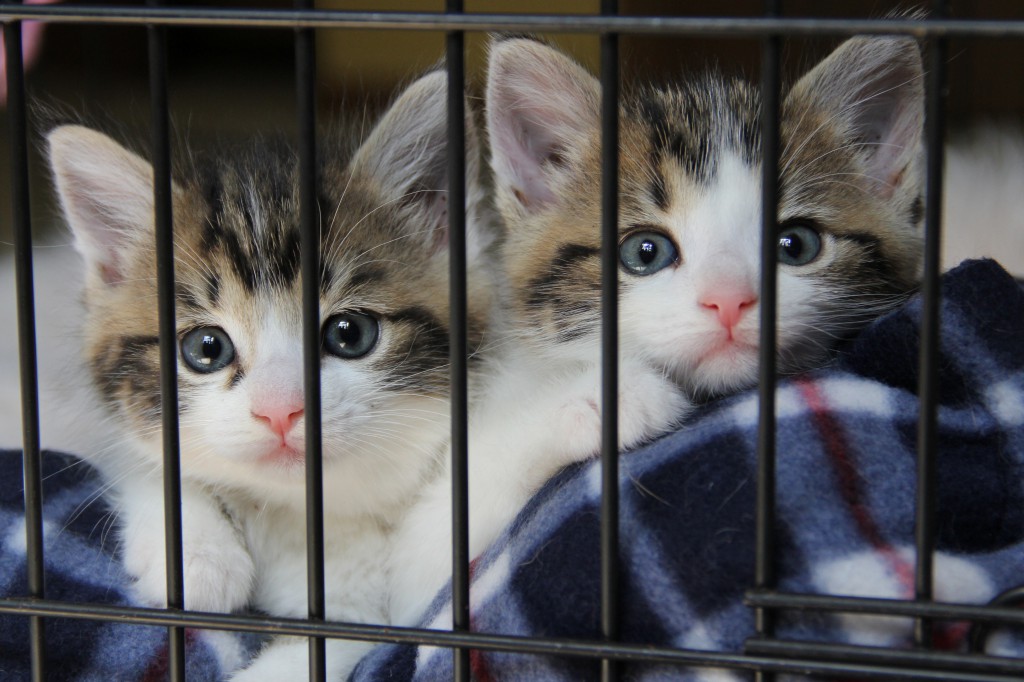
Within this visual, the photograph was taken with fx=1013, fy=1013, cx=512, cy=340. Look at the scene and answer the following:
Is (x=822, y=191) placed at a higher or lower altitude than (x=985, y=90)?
lower

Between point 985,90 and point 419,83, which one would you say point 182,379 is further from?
point 985,90

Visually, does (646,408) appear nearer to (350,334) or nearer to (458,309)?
(458,309)

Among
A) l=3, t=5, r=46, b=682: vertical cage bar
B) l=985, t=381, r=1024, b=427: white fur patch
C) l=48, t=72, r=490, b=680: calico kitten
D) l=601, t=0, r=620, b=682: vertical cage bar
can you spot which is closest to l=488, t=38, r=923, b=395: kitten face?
l=48, t=72, r=490, b=680: calico kitten

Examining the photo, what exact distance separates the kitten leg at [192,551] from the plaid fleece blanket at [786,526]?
0.20 ft

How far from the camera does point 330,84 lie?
2027mm

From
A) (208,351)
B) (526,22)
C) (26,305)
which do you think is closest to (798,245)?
(526,22)

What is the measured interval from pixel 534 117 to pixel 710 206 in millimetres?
329

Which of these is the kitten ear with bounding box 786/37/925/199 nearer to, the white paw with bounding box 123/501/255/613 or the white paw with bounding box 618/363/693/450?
the white paw with bounding box 618/363/693/450

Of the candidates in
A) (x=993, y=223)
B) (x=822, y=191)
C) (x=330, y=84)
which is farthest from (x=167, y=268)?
(x=993, y=223)

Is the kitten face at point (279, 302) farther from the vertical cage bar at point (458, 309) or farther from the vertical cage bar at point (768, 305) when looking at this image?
the vertical cage bar at point (768, 305)

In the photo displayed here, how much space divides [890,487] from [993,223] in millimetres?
1046

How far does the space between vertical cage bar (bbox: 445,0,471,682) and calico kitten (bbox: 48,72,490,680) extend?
36 centimetres

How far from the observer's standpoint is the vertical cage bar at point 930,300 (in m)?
0.75

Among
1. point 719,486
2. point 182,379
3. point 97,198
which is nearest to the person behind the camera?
point 719,486
